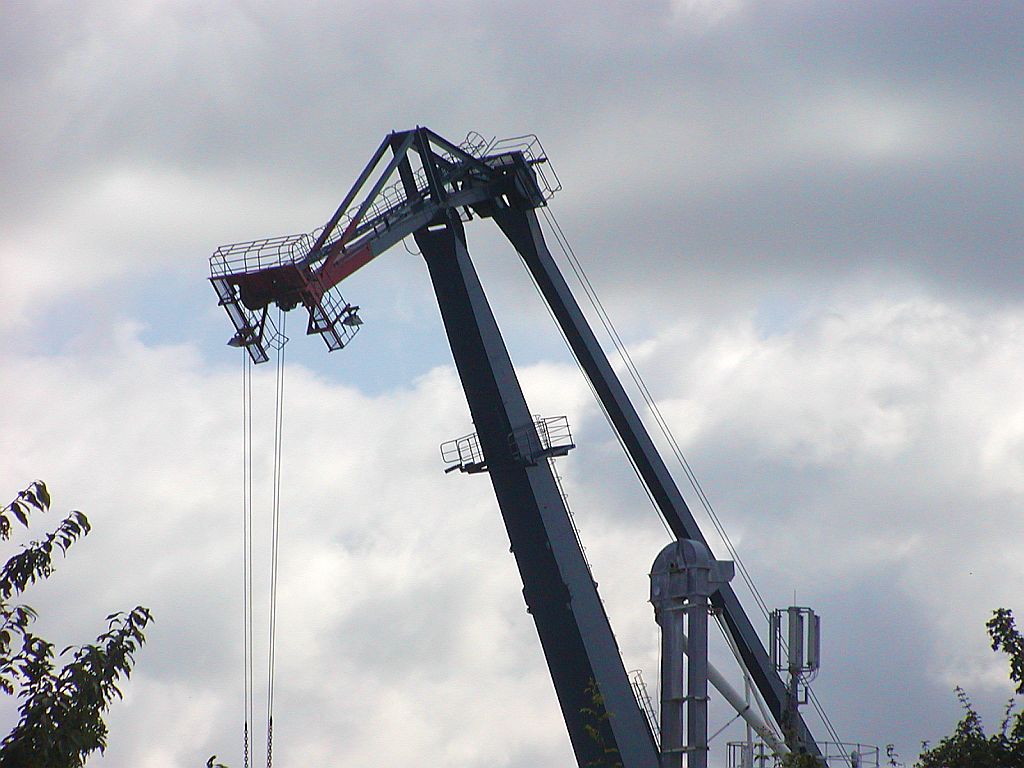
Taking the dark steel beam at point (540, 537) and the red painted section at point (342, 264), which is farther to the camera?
the dark steel beam at point (540, 537)

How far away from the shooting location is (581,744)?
33969 millimetres

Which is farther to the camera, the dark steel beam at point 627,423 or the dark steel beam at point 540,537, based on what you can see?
the dark steel beam at point 627,423

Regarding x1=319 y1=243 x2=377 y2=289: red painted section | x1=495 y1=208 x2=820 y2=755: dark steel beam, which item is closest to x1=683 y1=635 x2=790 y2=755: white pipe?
x1=495 y1=208 x2=820 y2=755: dark steel beam

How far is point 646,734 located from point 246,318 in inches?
483

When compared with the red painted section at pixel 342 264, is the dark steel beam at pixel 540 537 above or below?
below

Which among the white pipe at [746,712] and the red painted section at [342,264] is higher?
the red painted section at [342,264]

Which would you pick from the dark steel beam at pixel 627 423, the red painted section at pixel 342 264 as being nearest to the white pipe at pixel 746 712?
the dark steel beam at pixel 627 423

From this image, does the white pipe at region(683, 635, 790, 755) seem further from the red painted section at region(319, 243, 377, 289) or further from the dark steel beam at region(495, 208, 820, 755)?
the red painted section at region(319, 243, 377, 289)

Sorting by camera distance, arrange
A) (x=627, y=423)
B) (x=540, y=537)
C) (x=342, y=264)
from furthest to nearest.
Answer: (x=627, y=423) < (x=540, y=537) < (x=342, y=264)

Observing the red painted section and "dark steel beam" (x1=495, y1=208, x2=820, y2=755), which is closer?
the red painted section

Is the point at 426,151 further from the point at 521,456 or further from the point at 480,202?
the point at 521,456

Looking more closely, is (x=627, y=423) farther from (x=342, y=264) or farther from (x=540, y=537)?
(x=342, y=264)

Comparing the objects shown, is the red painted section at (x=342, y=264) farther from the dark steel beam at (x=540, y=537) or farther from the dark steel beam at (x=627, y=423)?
the dark steel beam at (x=627, y=423)

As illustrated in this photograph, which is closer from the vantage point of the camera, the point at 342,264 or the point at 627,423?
the point at 342,264
